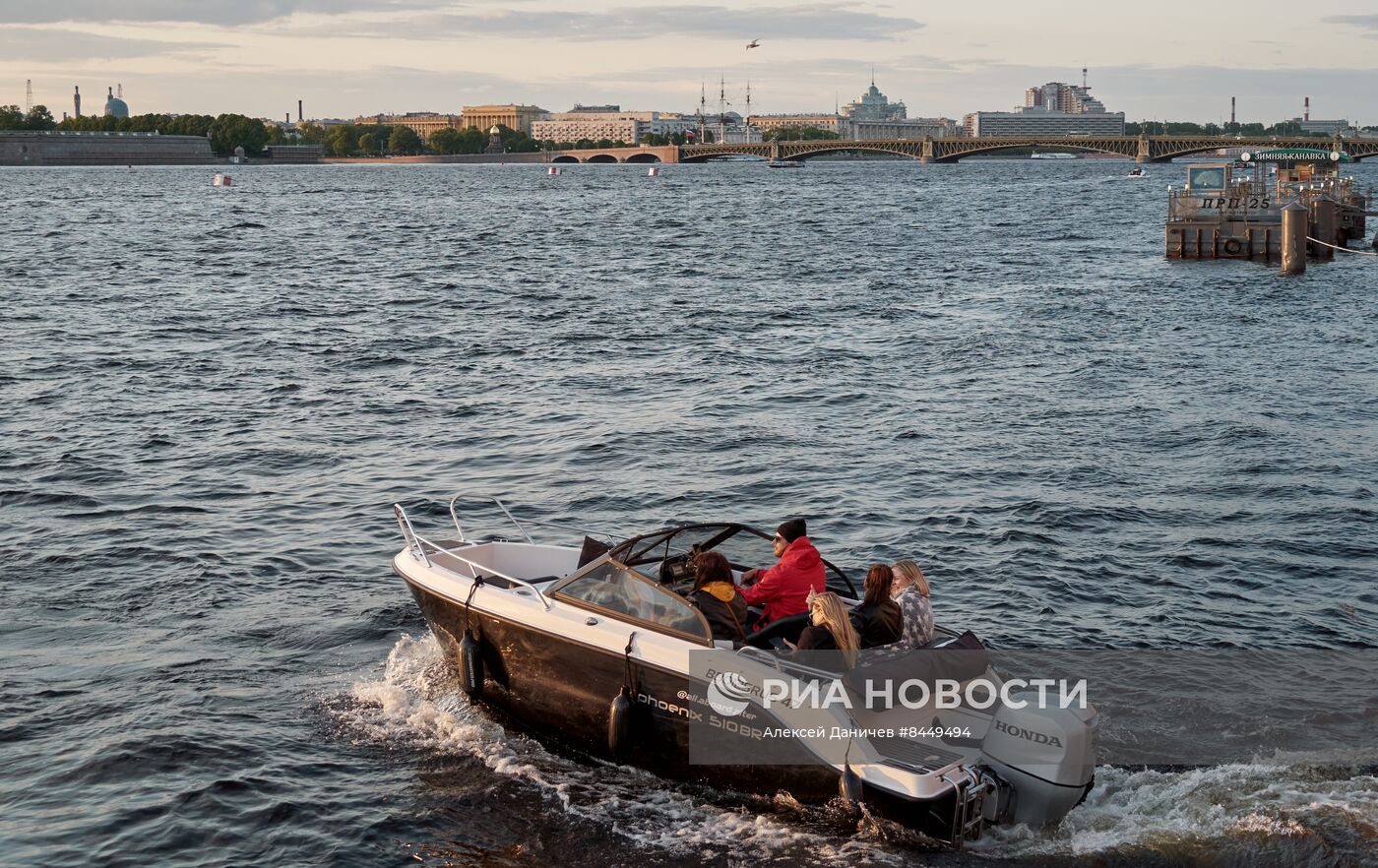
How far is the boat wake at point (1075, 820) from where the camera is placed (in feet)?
33.0

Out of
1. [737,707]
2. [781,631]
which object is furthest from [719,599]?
[737,707]

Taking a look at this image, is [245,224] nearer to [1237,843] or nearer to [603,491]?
[603,491]

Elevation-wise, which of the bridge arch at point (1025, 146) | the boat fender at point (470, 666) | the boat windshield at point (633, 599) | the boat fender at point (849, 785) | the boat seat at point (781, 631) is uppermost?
the bridge arch at point (1025, 146)

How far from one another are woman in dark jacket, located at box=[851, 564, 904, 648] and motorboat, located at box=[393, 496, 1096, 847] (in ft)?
0.84

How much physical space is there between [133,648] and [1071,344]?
25.4 m

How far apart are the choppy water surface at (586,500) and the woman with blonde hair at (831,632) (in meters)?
1.24

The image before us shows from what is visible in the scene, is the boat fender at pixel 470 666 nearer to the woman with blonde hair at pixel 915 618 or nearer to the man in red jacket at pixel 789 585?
the man in red jacket at pixel 789 585

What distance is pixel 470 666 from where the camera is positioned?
478 inches

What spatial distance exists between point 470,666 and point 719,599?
8.48 ft

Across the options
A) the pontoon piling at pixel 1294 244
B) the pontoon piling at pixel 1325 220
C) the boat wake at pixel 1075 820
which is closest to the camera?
the boat wake at pixel 1075 820

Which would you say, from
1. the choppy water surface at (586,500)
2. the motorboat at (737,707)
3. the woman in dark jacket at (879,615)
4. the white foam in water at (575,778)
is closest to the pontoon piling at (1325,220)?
the choppy water surface at (586,500)

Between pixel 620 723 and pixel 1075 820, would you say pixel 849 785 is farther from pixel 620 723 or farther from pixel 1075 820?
A: pixel 620 723

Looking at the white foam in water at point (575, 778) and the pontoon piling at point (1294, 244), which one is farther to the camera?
the pontoon piling at point (1294, 244)

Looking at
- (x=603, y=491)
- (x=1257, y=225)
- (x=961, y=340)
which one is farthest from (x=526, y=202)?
(x=603, y=491)
